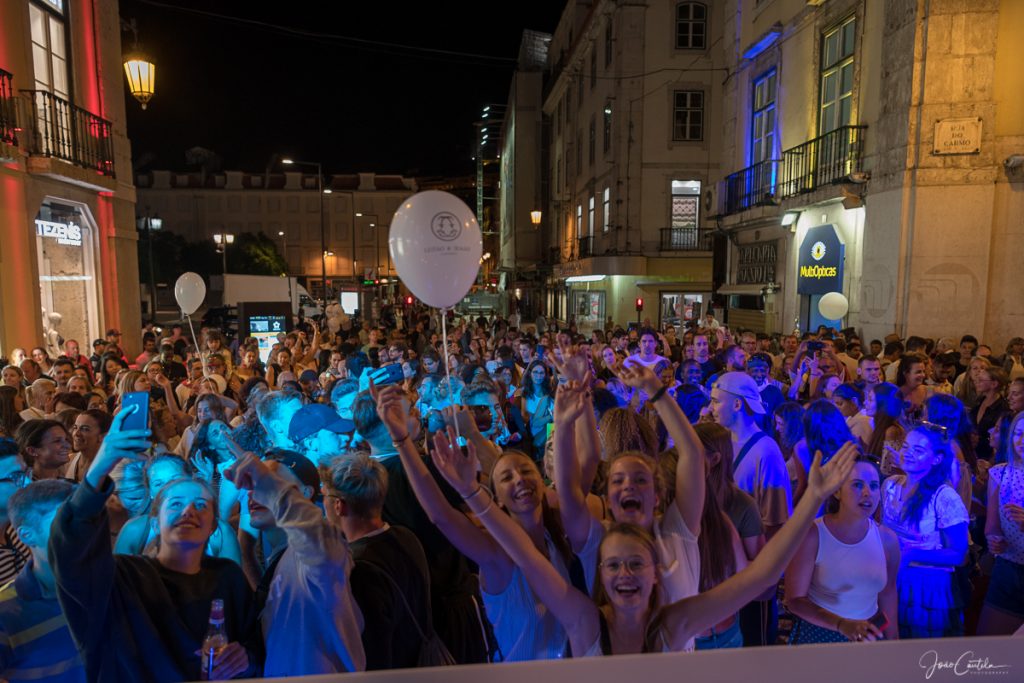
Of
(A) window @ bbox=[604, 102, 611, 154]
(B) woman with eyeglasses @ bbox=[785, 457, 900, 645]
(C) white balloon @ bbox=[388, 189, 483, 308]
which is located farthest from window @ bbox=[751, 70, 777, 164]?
(B) woman with eyeglasses @ bbox=[785, 457, 900, 645]

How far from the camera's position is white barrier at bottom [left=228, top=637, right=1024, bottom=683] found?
1.45 metres

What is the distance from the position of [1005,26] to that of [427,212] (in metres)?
11.3

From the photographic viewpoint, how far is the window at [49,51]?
11.5 m

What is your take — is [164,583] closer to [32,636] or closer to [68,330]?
[32,636]

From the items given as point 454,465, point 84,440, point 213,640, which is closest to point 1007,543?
point 454,465

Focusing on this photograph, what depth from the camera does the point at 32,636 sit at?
6.91 feet

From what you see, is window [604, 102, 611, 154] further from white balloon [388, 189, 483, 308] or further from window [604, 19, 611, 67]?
white balloon [388, 189, 483, 308]

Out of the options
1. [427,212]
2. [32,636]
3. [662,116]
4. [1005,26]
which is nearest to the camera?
[32,636]

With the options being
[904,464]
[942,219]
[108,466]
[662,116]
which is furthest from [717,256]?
[108,466]

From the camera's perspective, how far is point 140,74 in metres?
9.77

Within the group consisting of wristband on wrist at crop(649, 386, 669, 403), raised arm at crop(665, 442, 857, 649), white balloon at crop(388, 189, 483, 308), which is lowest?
raised arm at crop(665, 442, 857, 649)

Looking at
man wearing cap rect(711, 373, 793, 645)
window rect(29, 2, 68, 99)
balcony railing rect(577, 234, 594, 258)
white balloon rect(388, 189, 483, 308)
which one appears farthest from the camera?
balcony railing rect(577, 234, 594, 258)

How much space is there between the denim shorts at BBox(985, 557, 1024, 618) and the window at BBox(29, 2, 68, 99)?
48.8 feet

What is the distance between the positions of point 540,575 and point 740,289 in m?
16.7
